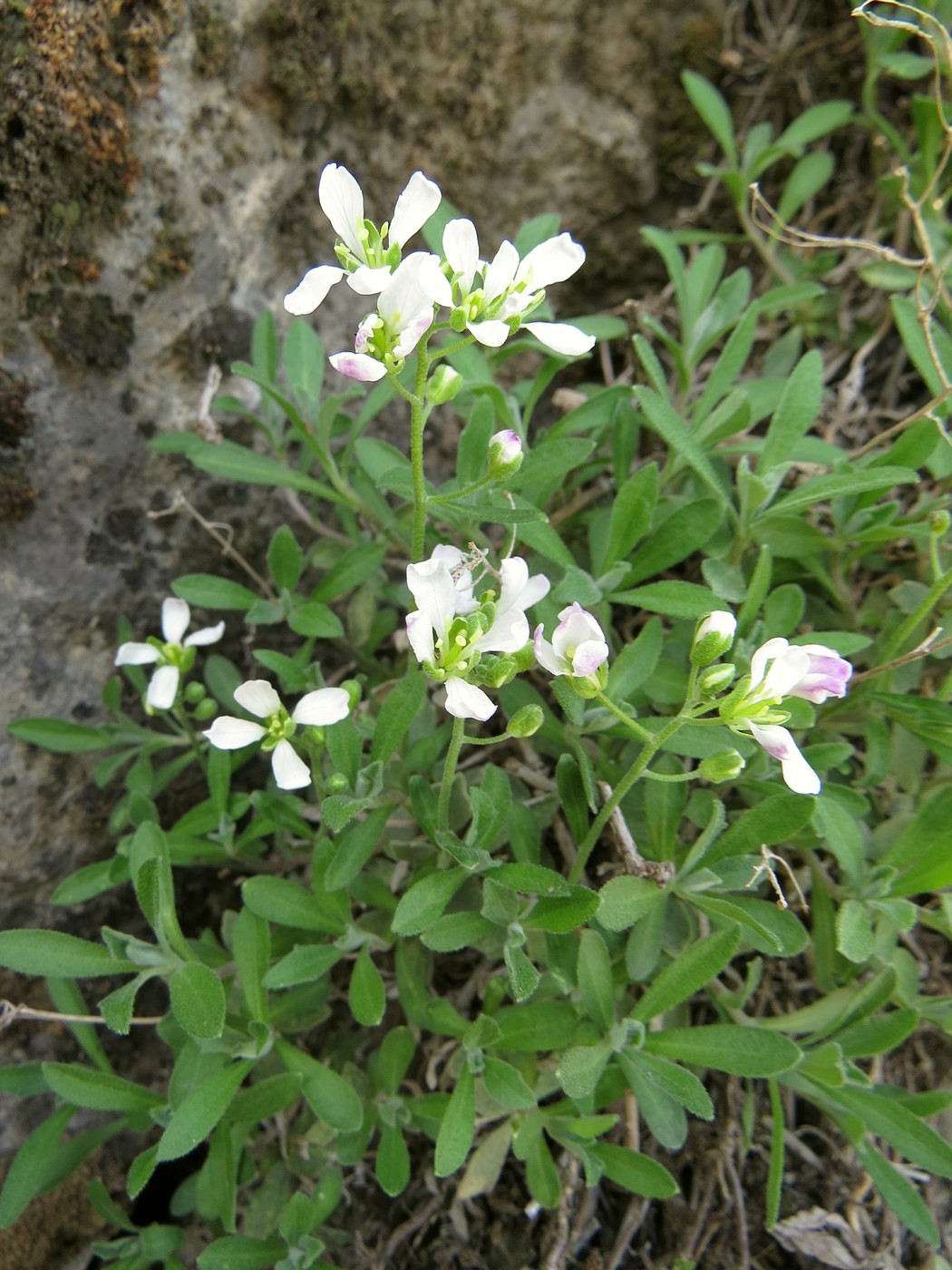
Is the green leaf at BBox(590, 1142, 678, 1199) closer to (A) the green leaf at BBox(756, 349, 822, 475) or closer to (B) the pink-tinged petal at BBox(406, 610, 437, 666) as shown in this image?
(B) the pink-tinged petal at BBox(406, 610, 437, 666)

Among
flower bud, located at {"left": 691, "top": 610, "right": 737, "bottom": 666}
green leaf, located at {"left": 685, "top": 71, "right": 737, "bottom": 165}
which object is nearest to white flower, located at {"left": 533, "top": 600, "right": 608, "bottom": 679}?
flower bud, located at {"left": 691, "top": 610, "right": 737, "bottom": 666}

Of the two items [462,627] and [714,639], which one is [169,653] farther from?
[714,639]

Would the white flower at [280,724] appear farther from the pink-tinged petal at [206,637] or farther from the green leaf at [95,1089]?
the green leaf at [95,1089]

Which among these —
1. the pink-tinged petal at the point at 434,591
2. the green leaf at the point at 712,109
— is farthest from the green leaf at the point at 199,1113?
the green leaf at the point at 712,109

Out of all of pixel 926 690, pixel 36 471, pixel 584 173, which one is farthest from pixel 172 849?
pixel 584 173

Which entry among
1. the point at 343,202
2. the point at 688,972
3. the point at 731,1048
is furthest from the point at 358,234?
the point at 731,1048

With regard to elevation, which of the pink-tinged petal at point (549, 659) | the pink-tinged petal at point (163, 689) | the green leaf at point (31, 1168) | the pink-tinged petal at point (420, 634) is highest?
the pink-tinged petal at point (420, 634)

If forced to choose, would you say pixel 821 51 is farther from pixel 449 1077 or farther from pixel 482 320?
pixel 449 1077
